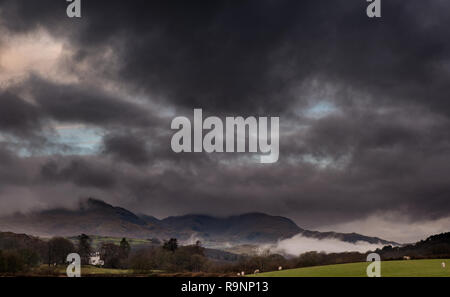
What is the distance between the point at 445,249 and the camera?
14362cm
